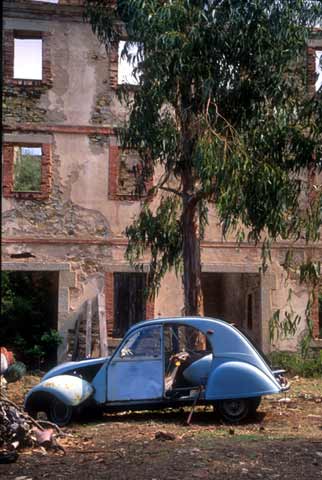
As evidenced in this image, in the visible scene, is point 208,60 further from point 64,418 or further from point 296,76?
point 64,418

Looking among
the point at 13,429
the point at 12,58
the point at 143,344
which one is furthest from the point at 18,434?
the point at 12,58

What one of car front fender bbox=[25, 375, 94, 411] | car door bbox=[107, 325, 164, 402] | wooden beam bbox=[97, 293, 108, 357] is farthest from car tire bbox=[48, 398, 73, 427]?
wooden beam bbox=[97, 293, 108, 357]

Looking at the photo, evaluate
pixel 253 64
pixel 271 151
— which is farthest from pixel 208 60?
pixel 271 151

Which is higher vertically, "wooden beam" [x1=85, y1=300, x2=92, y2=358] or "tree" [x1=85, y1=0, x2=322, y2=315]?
"tree" [x1=85, y1=0, x2=322, y2=315]

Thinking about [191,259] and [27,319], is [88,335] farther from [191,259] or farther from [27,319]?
[191,259]

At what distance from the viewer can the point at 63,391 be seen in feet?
36.9

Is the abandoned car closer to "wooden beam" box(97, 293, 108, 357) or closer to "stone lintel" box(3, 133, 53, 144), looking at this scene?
"wooden beam" box(97, 293, 108, 357)

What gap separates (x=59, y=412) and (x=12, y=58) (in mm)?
10668

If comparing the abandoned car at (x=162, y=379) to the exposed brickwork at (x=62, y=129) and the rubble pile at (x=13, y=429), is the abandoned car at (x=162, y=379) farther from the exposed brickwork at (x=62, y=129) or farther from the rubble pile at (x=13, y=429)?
the exposed brickwork at (x=62, y=129)

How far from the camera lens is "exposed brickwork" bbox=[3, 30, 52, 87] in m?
19.0

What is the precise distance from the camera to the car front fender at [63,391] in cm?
1123

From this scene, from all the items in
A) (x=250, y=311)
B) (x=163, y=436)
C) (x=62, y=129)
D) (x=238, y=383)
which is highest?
(x=62, y=129)

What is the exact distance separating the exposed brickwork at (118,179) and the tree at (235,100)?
4.93 meters

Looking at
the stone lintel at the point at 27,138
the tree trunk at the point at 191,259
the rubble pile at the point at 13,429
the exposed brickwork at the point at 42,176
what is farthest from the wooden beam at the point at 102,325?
the rubble pile at the point at 13,429
